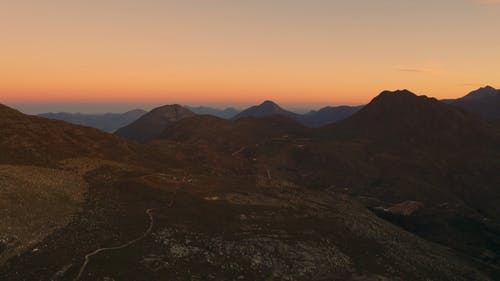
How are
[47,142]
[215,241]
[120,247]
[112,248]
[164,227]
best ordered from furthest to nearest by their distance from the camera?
[47,142] → [164,227] → [215,241] → [120,247] → [112,248]

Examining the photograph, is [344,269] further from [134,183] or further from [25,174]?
[25,174]

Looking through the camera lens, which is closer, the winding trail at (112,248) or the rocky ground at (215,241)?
the winding trail at (112,248)

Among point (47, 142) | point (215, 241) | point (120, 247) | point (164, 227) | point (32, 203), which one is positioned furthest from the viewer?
point (47, 142)

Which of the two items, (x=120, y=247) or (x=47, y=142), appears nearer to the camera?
(x=120, y=247)

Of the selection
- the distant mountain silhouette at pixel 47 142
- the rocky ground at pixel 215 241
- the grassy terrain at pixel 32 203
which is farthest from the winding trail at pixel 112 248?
the distant mountain silhouette at pixel 47 142

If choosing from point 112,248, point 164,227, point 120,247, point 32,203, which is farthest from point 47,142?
point 112,248

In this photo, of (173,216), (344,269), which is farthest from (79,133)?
(344,269)

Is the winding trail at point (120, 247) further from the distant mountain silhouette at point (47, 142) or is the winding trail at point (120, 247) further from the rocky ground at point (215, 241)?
the distant mountain silhouette at point (47, 142)

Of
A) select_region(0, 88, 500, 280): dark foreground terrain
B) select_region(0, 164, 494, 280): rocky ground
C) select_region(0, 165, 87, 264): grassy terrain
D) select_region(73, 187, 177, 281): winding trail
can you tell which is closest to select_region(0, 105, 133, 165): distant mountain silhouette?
select_region(0, 88, 500, 280): dark foreground terrain

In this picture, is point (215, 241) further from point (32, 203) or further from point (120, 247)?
point (32, 203)

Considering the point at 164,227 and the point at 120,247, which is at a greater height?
the point at 120,247
